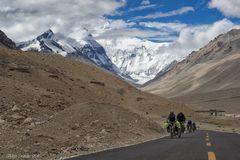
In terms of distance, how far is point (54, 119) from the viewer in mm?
37281

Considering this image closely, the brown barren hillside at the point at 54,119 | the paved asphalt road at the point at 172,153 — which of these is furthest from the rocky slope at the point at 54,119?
the paved asphalt road at the point at 172,153

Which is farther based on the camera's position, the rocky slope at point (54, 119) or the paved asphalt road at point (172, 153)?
the rocky slope at point (54, 119)

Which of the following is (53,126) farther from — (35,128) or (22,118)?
(22,118)

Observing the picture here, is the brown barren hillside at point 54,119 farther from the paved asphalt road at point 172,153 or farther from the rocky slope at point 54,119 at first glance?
the paved asphalt road at point 172,153

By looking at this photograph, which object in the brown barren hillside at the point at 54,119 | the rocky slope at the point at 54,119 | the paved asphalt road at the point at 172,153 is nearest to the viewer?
the paved asphalt road at the point at 172,153

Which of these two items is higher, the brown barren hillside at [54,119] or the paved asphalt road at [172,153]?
the brown barren hillside at [54,119]

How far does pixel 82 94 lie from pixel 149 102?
79.3 feet

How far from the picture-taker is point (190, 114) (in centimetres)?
10725

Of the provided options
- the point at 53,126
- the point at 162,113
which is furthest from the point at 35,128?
the point at 162,113

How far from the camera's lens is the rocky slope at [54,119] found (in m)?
26.1

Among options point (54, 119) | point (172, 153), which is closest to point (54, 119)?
point (54, 119)

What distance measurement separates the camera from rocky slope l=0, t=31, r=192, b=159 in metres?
26.1

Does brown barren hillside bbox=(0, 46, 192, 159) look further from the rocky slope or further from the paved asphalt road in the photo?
the paved asphalt road

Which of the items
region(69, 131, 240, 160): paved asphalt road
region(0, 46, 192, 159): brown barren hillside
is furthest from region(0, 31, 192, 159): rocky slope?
region(69, 131, 240, 160): paved asphalt road
